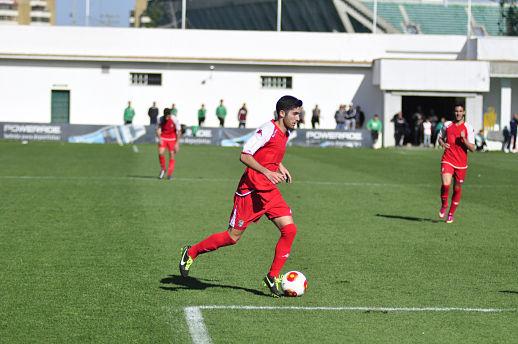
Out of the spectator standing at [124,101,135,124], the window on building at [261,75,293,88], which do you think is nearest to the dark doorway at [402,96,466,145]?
the window on building at [261,75,293,88]

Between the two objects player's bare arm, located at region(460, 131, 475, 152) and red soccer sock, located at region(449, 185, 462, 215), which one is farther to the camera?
red soccer sock, located at region(449, 185, 462, 215)

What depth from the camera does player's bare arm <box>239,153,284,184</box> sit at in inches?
392

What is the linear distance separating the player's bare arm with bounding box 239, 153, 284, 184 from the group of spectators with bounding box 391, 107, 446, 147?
42.8 meters

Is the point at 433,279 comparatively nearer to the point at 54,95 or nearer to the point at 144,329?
Result: the point at 144,329

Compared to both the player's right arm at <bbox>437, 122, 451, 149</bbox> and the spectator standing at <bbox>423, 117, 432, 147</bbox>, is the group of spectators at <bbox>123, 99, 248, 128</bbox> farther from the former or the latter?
the player's right arm at <bbox>437, 122, 451, 149</bbox>

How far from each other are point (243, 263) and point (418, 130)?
140 ft

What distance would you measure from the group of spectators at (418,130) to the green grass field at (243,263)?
2631 cm

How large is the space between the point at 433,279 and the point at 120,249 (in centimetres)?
411

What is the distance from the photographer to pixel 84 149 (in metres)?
41.8

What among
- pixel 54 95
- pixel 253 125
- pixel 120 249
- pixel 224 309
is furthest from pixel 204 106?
pixel 224 309

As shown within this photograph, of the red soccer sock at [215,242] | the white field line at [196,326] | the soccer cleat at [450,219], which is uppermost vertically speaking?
the red soccer sock at [215,242]

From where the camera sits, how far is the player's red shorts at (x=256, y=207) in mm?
10305

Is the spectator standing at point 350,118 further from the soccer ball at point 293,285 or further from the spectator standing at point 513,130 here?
the soccer ball at point 293,285

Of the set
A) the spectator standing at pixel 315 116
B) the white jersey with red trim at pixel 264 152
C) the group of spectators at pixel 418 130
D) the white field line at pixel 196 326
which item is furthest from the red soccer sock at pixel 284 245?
the spectator standing at pixel 315 116
